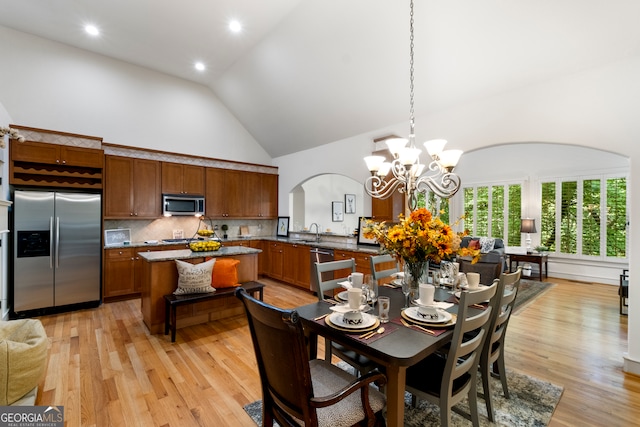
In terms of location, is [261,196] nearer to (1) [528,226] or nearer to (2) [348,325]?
(2) [348,325]

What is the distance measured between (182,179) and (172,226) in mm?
972

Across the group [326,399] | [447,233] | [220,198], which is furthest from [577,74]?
[220,198]

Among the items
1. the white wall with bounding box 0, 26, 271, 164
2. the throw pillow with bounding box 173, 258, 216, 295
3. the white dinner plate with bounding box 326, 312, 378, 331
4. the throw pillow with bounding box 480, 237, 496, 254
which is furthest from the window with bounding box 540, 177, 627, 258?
the throw pillow with bounding box 173, 258, 216, 295

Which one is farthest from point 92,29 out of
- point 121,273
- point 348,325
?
point 348,325

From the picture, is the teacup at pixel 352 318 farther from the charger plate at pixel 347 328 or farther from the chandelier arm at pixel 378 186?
the chandelier arm at pixel 378 186

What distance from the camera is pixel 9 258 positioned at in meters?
3.88

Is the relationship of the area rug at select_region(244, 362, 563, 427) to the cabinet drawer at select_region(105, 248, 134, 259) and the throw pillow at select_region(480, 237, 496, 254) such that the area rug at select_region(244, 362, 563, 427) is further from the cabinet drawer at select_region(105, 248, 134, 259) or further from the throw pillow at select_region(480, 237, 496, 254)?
the throw pillow at select_region(480, 237, 496, 254)

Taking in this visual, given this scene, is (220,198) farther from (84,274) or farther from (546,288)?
(546,288)

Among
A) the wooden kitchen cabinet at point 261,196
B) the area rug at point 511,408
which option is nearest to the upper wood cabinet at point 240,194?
the wooden kitchen cabinet at point 261,196

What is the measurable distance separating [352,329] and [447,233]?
0.96 m

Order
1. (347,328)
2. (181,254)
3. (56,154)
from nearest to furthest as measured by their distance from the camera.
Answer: (347,328) < (181,254) < (56,154)

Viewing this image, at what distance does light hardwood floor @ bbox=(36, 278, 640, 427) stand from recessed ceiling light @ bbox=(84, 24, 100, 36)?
4188mm

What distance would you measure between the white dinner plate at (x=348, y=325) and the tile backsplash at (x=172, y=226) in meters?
4.94

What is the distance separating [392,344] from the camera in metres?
1.56
